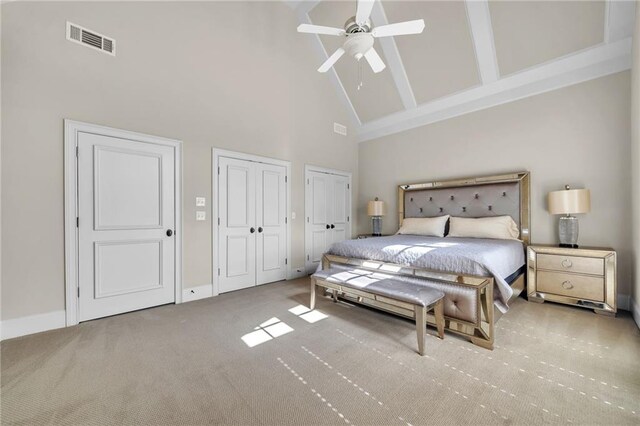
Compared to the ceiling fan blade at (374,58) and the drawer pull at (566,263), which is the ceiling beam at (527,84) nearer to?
the ceiling fan blade at (374,58)

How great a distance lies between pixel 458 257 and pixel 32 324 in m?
4.02

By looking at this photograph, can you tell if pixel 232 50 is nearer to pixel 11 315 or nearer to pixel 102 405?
pixel 11 315

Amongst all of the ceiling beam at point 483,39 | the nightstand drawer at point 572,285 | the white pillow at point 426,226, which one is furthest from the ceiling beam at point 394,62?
the nightstand drawer at point 572,285

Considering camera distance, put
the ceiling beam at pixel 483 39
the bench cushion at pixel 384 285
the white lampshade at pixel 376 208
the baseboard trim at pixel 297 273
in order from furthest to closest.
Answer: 1. the white lampshade at pixel 376 208
2. the baseboard trim at pixel 297 273
3. the ceiling beam at pixel 483 39
4. the bench cushion at pixel 384 285

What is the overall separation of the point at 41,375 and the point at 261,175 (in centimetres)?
312

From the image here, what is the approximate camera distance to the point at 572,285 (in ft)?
9.76

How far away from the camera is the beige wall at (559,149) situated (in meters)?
3.07

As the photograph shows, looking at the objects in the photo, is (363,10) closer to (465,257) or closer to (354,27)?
(354,27)

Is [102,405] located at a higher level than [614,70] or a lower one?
lower

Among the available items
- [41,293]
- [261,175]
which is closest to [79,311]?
[41,293]

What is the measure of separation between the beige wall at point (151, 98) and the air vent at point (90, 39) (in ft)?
0.18

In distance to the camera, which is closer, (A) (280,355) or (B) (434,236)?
(A) (280,355)

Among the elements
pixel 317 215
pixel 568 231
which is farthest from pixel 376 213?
pixel 568 231

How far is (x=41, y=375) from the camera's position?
1794 millimetres
